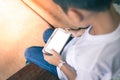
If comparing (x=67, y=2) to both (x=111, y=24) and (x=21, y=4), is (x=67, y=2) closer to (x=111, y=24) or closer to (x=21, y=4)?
(x=111, y=24)

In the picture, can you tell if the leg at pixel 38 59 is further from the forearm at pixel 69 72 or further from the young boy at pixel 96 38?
the young boy at pixel 96 38

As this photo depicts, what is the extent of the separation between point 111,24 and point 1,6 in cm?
133

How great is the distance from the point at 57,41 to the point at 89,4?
1.65 feet

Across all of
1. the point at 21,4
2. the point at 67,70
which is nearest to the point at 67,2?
the point at 67,70

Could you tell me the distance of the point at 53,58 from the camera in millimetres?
1105

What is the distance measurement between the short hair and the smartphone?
1.45 ft

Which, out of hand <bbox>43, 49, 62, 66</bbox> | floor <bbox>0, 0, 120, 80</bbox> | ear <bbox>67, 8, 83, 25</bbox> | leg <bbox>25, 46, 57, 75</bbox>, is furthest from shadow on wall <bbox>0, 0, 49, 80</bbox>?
ear <bbox>67, 8, 83, 25</bbox>

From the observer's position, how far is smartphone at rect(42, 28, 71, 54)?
3.85ft

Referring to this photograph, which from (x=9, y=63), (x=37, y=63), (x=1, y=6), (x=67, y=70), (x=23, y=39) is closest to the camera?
(x=67, y=70)

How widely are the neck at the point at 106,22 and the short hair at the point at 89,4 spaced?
1.0 inches

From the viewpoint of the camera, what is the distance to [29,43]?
174cm

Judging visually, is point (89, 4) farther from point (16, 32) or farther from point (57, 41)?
point (16, 32)

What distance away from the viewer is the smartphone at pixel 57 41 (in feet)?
3.85

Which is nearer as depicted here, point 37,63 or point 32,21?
point 37,63
